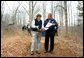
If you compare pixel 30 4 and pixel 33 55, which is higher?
pixel 30 4

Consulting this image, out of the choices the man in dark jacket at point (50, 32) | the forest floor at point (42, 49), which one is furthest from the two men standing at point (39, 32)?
the forest floor at point (42, 49)

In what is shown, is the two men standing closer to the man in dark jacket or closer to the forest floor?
the man in dark jacket

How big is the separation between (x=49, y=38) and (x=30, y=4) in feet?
16.0

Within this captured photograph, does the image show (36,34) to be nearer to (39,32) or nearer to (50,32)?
(39,32)

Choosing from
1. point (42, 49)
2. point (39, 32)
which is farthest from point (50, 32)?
point (42, 49)

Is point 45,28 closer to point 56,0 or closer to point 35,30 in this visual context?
point 35,30

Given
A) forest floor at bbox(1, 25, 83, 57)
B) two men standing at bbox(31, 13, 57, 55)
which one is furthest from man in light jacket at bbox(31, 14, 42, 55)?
forest floor at bbox(1, 25, 83, 57)

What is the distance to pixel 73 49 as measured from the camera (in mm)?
9758

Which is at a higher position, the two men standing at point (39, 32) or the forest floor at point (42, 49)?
the two men standing at point (39, 32)

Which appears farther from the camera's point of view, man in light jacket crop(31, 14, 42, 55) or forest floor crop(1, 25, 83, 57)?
forest floor crop(1, 25, 83, 57)

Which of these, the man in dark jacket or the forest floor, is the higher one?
the man in dark jacket

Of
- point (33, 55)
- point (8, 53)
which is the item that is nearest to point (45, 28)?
point (33, 55)

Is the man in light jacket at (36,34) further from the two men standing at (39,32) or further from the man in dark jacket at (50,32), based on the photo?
the man in dark jacket at (50,32)

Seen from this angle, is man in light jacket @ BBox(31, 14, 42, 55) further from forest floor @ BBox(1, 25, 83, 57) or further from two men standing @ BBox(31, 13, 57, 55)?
forest floor @ BBox(1, 25, 83, 57)
